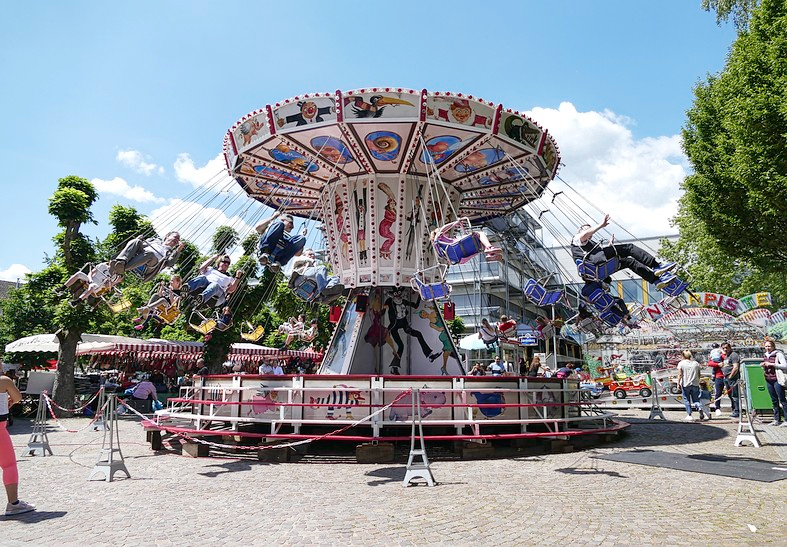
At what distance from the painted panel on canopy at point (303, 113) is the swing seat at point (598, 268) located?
620 cm

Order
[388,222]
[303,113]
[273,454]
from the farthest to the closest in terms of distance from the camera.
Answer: [388,222] < [303,113] < [273,454]

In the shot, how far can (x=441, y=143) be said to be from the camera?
13062 millimetres

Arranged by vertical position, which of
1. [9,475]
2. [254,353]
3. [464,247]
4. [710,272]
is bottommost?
[9,475]

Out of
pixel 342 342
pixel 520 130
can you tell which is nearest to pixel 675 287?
pixel 520 130

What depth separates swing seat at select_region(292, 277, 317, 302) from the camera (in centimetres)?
1334

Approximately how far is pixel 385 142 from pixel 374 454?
7114 millimetres

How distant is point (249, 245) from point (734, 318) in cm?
2539

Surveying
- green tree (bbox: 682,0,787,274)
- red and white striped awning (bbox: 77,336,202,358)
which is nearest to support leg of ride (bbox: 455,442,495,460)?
green tree (bbox: 682,0,787,274)

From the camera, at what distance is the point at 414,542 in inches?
189

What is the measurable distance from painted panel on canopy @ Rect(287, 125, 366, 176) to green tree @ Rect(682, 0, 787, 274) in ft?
33.1

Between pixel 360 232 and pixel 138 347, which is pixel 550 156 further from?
pixel 138 347

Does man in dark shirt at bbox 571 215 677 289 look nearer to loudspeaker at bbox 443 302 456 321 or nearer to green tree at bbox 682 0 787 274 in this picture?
loudspeaker at bbox 443 302 456 321

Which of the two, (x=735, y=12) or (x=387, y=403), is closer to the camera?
(x=387, y=403)

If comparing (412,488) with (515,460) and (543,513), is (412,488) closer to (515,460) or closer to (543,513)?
(543,513)
